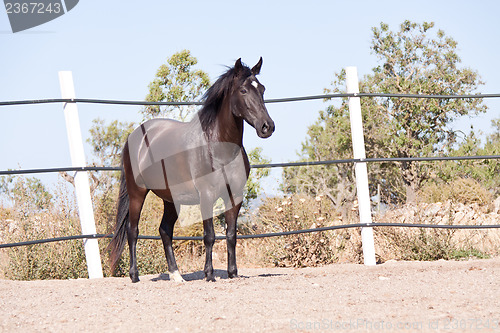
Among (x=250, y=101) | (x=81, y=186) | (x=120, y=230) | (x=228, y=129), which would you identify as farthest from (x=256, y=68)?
(x=81, y=186)

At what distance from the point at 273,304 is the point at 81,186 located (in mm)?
2876

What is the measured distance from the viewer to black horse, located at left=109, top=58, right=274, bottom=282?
4.86 m

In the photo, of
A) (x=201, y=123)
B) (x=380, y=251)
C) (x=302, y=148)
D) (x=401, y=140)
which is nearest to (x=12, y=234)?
(x=201, y=123)

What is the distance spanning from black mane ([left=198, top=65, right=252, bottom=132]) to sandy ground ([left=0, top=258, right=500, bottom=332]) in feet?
4.52

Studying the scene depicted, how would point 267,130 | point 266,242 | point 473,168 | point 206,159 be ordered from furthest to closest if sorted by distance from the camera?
1. point 473,168
2. point 266,242
3. point 206,159
4. point 267,130

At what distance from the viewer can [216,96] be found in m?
5.06

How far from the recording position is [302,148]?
25.9m

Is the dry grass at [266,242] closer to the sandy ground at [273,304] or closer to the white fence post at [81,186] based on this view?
the white fence post at [81,186]

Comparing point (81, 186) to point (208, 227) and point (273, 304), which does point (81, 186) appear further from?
point (273, 304)

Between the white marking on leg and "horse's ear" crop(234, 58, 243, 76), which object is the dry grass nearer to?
the white marking on leg

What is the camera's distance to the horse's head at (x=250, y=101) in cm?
463

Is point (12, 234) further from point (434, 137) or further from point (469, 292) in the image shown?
point (434, 137)

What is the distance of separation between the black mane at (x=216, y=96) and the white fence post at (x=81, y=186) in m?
1.46

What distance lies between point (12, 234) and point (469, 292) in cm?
497
